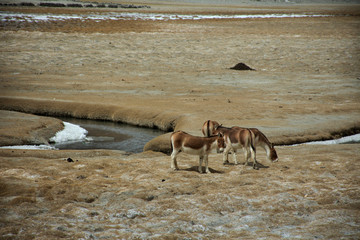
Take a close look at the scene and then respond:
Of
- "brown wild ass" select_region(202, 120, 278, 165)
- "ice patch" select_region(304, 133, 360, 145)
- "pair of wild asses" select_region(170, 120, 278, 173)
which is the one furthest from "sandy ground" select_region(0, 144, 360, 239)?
"ice patch" select_region(304, 133, 360, 145)

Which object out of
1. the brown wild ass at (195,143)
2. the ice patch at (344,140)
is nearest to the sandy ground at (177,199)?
the brown wild ass at (195,143)

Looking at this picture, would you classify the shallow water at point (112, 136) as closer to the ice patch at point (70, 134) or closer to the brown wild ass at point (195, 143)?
the ice patch at point (70, 134)

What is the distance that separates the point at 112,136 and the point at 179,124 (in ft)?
8.49

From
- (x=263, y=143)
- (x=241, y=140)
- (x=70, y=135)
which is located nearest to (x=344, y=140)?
(x=263, y=143)

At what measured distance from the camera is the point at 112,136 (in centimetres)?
1673

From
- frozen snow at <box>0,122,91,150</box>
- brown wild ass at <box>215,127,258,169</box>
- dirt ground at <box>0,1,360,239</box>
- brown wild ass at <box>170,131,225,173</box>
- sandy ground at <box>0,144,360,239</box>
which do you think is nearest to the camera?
sandy ground at <box>0,144,360,239</box>

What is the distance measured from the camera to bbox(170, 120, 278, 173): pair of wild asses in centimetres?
984

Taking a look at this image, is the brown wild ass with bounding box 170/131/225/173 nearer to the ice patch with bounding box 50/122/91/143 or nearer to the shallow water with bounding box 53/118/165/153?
the shallow water with bounding box 53/118/165/153

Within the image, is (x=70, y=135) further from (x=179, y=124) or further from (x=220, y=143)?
(x=220, y=143)

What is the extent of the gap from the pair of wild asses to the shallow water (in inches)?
194

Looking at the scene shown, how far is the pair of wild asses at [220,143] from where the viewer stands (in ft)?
32.3

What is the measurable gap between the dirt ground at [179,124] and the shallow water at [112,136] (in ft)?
1.89

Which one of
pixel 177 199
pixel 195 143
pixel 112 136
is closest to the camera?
pixel 177 199

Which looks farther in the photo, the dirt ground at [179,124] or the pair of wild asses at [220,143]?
the pair of wild asses at [220,143]
